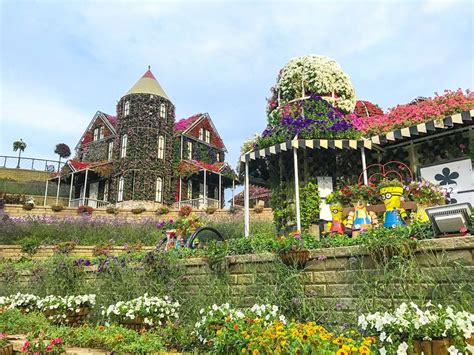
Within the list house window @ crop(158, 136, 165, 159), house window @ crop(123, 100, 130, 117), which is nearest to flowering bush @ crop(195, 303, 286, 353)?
house window @ crop(158, 136, 165, 159)

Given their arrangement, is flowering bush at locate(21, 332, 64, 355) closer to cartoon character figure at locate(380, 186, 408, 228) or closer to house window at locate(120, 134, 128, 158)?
cartoon character figure at locate(380, 186, 408, 228)

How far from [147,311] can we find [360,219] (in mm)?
3677

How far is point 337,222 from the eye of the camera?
271 inches

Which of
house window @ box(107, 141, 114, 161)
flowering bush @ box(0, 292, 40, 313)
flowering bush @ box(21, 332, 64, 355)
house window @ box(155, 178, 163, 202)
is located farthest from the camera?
house window @ box(107, 141, 114, 161)

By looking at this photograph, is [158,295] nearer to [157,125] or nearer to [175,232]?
[175,232]

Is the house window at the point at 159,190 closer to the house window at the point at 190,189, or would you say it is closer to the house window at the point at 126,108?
the house window at the point at 190,189

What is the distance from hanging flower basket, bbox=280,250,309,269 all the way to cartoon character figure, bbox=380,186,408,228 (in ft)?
5.35

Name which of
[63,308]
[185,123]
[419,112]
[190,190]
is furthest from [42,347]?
[185,123]

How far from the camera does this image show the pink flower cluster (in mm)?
8820

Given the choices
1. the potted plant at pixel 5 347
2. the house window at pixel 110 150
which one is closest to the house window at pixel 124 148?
the house window at pixel 110 150

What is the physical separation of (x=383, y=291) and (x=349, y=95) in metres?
8.23

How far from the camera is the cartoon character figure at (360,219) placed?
6277mm

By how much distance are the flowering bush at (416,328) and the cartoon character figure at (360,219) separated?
2.86 metres

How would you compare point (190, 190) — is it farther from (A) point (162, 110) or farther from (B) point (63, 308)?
(B) point (63, 308)
